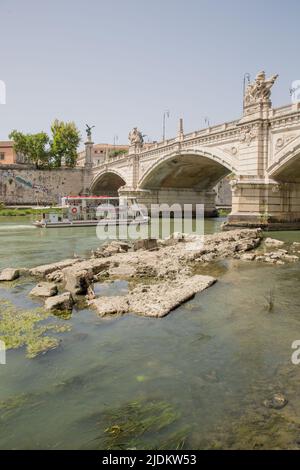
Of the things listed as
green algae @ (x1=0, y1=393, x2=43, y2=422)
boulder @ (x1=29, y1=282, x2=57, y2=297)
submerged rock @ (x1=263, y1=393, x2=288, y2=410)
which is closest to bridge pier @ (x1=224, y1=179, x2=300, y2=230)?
boulder @ (x1=29, y1=282, x2=57, y2=297)

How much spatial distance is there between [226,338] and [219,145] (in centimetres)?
2909

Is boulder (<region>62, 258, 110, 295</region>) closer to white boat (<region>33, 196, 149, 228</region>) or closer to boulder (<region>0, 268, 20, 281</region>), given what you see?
boulder (<region>0, 268, 20, 281</region>)

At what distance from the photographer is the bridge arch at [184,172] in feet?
137

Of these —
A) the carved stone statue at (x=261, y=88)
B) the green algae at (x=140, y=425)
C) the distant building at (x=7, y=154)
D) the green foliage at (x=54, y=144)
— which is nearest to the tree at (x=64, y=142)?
the green foliage at (x=54, y=144)

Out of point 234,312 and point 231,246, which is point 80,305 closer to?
point 234,312

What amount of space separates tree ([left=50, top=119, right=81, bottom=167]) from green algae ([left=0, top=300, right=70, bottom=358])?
225ft

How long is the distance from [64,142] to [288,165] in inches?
2171

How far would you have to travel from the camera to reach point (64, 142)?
74.0 meters

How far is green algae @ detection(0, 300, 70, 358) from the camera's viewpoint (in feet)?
23.0

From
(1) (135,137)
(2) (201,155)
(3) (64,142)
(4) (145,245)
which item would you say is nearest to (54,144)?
(3) (64,142)

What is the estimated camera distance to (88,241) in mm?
25031
